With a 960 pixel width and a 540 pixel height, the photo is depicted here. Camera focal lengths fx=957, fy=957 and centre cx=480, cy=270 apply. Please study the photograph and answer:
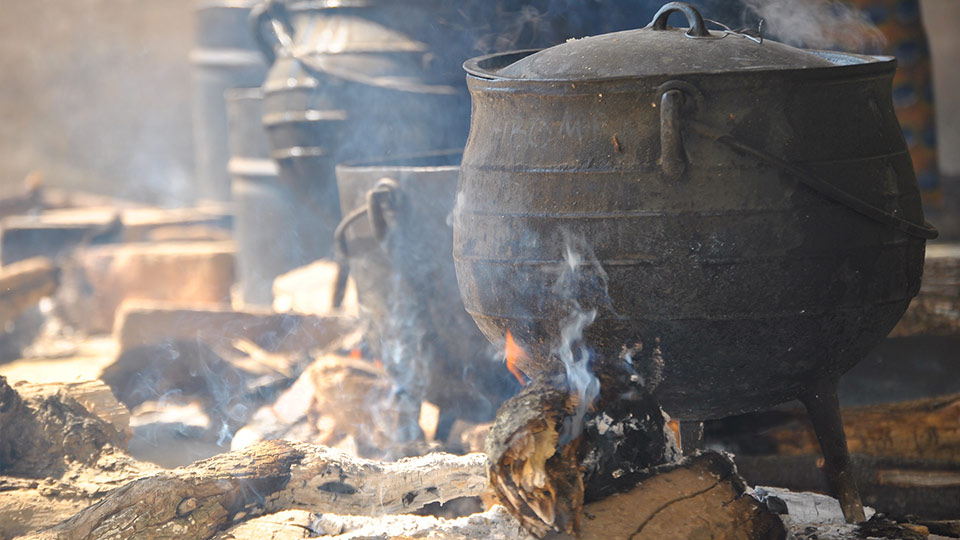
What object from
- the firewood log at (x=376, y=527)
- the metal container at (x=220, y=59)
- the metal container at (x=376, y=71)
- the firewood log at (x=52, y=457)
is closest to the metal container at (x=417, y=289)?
the metal container at (x=376, y=71)

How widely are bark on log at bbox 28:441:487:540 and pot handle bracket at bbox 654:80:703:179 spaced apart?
82 cm

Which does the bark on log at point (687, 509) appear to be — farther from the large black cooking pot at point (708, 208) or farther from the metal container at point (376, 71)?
the metal container at point (376, 71)

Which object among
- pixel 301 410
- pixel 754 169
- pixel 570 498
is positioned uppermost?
pixel 754 169

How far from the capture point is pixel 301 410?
3340mm

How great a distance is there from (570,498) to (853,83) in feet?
3.51

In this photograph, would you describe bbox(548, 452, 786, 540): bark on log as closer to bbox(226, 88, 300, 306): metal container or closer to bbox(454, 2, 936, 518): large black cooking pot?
bbox(454, 2, 936, 518): large black cooking pot

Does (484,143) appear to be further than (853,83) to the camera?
Yes

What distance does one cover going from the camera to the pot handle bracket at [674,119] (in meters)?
1.90

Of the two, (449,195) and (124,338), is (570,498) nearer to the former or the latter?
(449,195)

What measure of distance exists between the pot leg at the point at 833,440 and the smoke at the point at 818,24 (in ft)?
5.07

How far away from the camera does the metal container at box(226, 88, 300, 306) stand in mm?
5156

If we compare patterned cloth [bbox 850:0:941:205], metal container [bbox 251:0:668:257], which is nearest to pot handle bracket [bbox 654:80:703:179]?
metal container [bbox 251:0:668:257]

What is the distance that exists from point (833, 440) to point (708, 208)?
686mm

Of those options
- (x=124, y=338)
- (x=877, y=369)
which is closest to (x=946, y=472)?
(x=877, y=369)
